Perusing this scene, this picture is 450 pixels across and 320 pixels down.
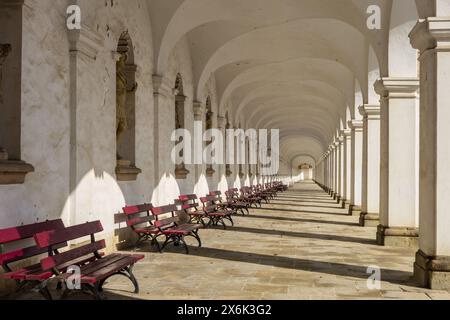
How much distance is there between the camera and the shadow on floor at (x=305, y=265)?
6.80 meters

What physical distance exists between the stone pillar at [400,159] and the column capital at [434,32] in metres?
3.22

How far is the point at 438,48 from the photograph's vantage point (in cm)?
616

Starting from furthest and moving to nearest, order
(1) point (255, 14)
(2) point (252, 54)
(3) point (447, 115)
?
(2) point (252, 54) < (1) point (255, 14) < (3) point (447, 115)

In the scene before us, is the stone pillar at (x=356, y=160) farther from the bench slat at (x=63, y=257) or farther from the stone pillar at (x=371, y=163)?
Answer: the bench slat at (x=63, y=257)

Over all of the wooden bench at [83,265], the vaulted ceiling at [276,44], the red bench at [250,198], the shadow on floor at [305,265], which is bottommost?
the shadow on floor at [305,265]

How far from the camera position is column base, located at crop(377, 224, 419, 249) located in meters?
9.77

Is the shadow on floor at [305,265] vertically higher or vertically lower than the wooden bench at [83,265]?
lower

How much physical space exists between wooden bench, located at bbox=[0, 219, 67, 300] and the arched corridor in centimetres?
6

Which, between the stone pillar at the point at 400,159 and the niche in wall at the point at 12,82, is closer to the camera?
the niche in wall at the point at 12,82

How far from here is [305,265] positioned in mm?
7551

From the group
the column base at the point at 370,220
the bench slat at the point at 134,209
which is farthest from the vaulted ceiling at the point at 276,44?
the bench slat at the point at 134,209

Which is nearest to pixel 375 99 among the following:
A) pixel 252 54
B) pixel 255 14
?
pixel 255 14

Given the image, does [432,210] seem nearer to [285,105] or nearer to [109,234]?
[109,234]
